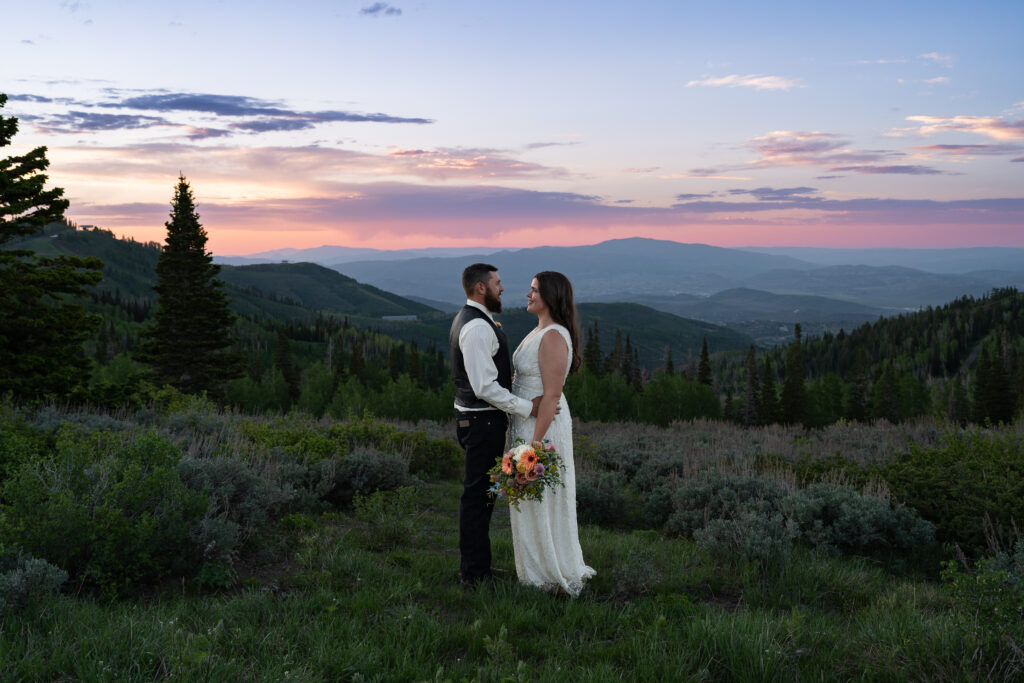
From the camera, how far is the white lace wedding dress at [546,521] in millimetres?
5340

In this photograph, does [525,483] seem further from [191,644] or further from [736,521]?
[736,521]

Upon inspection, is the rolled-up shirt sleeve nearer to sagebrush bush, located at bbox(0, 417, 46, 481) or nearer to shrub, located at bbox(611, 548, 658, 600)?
shrub, located at bbox(611, 548, 658, 600)

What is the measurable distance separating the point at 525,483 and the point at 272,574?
Answer: 279cm

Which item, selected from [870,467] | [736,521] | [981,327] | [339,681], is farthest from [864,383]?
[981,327]

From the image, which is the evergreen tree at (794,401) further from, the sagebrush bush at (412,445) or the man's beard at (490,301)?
the man's beard at (490,301)

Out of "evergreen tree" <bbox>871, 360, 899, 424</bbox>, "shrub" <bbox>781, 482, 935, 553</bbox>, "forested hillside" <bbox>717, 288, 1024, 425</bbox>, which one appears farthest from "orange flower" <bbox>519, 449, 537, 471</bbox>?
"evergreen tree" <bbox>871, 360, 899, 424</bbox>

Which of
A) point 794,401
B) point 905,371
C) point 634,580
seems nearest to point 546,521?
point 634,580

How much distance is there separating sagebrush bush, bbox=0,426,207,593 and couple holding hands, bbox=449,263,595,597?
8.60 feet

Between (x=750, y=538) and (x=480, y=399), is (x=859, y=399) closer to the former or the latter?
(x=750, y=538)

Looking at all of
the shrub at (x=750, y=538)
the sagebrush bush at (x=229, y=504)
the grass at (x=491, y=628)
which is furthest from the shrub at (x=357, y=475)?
the shrub at (x=750, y=538)

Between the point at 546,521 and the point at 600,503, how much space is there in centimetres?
415

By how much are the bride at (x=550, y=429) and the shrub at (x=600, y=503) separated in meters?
3.63

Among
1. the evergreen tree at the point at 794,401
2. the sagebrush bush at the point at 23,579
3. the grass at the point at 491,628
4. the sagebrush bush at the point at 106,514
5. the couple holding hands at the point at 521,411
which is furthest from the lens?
the evergreen tree at the point at 794,401

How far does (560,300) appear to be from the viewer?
17.0 feet
